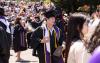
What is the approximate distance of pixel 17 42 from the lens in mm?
14570

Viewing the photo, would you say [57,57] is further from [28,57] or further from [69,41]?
[28,57]

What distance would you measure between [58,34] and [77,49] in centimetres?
379

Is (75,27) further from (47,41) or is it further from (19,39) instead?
(19,39)

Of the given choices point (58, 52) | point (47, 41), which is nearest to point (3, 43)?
point (47, 41)

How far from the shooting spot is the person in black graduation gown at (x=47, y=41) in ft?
27.3

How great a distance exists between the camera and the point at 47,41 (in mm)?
8352

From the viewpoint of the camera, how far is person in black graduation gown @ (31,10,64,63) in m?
8.34

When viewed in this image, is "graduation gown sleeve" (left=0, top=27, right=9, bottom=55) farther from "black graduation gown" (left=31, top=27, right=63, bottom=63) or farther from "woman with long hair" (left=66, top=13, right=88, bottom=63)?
"woman with long hair" (left=66, top=13, right=88, bottom=63)

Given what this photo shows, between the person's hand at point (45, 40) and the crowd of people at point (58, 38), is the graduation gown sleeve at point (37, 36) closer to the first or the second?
the crowd of people at point (58, 38)

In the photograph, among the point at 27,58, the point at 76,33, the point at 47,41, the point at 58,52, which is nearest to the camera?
the point at 76,33

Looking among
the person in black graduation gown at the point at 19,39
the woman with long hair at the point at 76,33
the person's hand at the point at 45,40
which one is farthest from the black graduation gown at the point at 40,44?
the person in black graduation gown at the point at 19,39

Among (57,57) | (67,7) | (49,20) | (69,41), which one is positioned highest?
(69,41)

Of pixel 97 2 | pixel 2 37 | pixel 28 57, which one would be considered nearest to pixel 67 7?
pixel 97 2

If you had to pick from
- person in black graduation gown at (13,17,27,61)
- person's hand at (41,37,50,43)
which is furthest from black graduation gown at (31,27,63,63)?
person in black graduation gown at (13,17,27,61)
